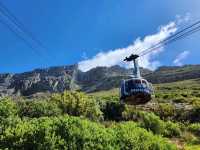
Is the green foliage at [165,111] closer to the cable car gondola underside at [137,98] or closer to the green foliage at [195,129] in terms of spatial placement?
the green foliage at [195,129]

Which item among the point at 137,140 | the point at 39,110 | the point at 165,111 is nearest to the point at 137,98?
the point at 137,140

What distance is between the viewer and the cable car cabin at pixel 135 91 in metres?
37.9

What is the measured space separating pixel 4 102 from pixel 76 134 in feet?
64.0

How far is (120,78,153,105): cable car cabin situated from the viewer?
37875 millimetres

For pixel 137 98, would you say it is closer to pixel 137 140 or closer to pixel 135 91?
pixel 135 91

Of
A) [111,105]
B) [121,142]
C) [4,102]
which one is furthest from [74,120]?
[111,105]

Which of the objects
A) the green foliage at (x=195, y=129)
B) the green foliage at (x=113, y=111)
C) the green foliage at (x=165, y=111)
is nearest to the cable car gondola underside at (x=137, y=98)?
the green foliage at (x=195, y=129)

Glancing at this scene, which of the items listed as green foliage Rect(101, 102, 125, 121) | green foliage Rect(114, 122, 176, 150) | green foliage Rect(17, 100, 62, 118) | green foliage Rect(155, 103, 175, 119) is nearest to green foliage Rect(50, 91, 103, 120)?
green foliage Rect(17, 100, 62, 118)

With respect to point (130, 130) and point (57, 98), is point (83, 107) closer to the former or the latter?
point (57, 98)

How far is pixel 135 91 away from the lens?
37.8m

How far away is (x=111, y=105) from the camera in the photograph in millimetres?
105375

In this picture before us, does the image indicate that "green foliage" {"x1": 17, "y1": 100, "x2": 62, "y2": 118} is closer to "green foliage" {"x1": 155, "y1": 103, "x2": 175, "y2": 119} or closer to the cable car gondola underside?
"green foliage" {"x1": 155, "y1": 103, "x2": 175, "y2": 119}

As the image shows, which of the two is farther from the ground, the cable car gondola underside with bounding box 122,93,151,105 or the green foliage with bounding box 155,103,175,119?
the green foliage with bounding box 155,103,175,119

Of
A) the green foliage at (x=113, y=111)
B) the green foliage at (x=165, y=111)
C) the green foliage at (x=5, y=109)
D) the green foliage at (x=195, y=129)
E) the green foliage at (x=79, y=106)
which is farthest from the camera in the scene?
the green foliage at (x=165, y=111)
